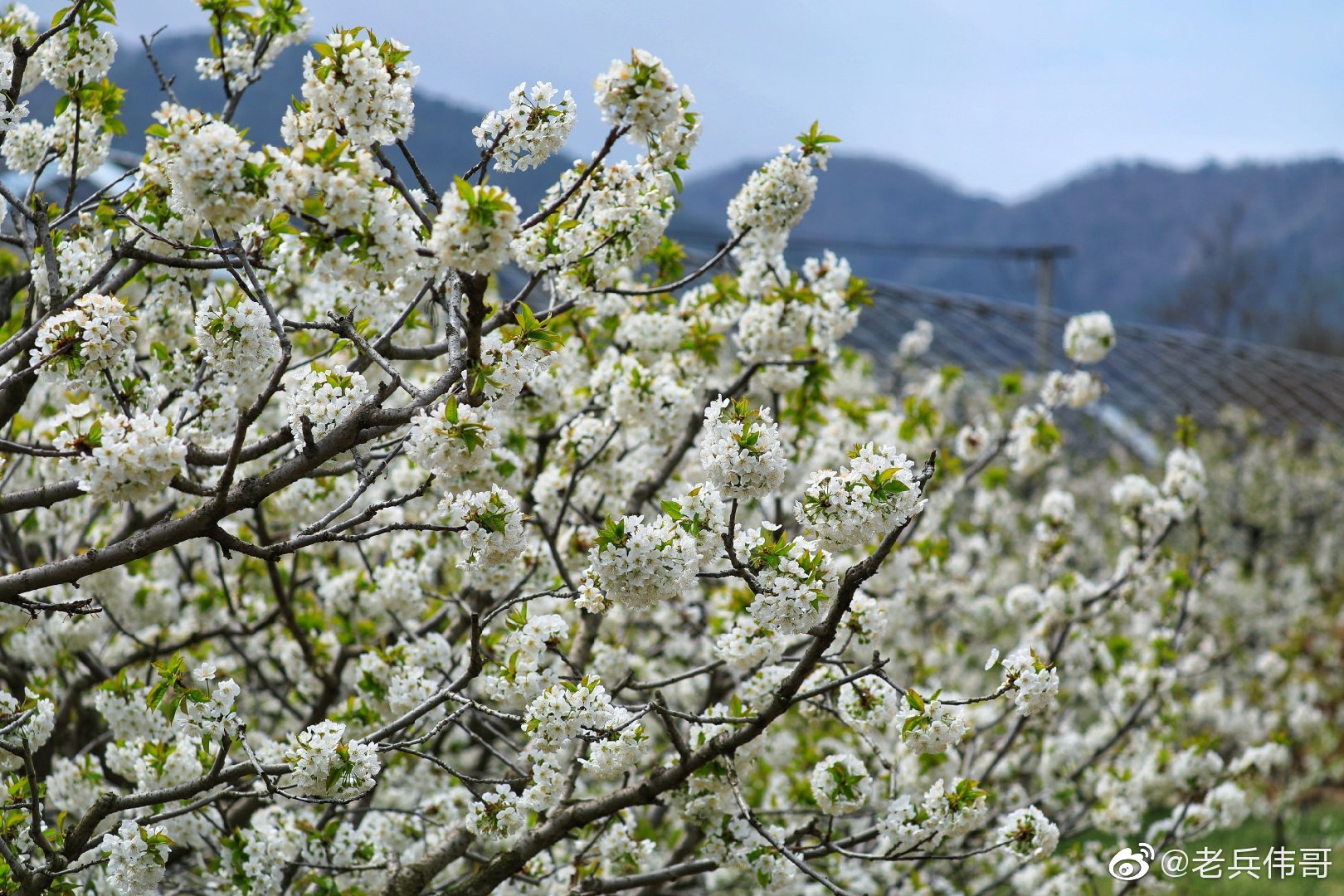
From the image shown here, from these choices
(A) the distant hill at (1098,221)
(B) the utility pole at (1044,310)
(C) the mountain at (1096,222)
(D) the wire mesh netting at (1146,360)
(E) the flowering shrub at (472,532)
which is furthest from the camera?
(C) the mountain at (1096,222)

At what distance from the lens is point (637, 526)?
240cm

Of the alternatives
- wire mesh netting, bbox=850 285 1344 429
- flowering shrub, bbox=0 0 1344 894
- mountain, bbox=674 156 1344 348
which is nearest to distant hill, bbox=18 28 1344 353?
mountain, bbox=674 156 1344 348

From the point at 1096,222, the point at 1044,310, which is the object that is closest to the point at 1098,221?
the point at 1096,222

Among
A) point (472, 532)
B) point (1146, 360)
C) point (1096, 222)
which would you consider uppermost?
point (1096, 222)

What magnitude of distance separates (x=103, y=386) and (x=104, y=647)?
2.72 metres

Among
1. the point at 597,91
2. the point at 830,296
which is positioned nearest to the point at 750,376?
the point at 830,296

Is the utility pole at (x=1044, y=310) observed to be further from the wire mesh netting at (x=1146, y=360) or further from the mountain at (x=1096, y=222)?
the mountain at (x=1096, y=222)

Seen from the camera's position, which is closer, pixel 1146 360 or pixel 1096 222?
pixel 1146 360

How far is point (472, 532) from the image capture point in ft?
8.00

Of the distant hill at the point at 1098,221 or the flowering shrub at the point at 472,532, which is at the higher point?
the distant hill at the point at 1098,221

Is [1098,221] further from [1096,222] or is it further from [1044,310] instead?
[1044,310]

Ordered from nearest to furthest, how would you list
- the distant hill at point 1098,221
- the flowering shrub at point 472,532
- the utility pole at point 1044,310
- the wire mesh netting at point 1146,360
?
the flowering shrub at point 472,532 → the utility pole at point 1044,310 → the wire mesh netting at point 1146,360 → the distant hill at point 1098,221

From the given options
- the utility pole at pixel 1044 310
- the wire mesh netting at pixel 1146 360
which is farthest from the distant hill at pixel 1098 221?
the wire mesh netting at pixel 1146 360

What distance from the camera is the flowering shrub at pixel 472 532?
2.32 m
